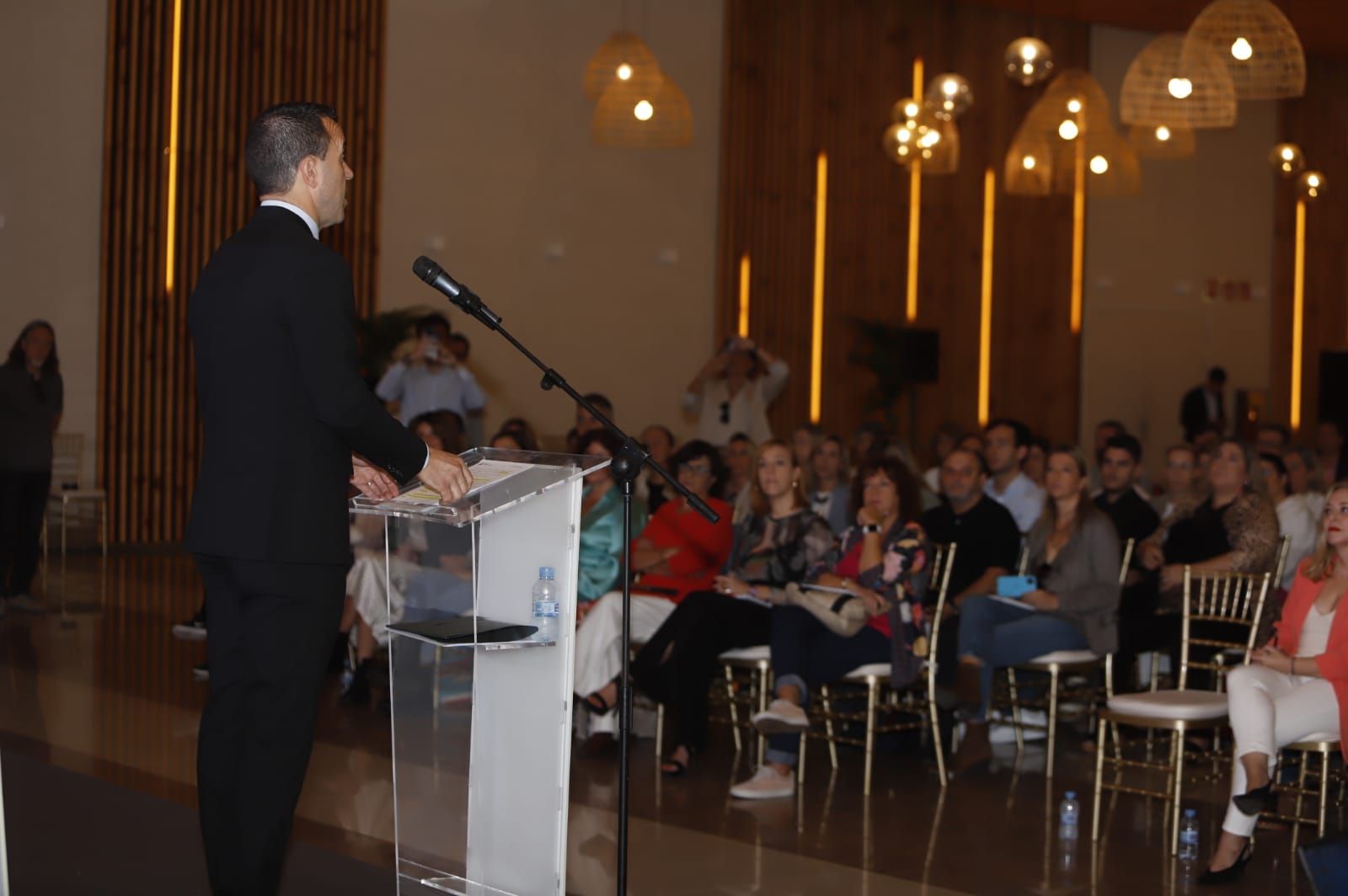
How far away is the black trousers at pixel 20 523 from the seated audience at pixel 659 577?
4.08 m

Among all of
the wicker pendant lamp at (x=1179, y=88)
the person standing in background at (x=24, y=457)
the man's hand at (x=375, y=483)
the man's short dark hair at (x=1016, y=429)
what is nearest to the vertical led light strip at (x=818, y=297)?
the man's short dark hair at (x=1016, y=429)

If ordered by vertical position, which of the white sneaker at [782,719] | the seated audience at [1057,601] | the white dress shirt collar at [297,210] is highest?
the white dress shirt collar at [297,210]

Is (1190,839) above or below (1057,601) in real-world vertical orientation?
below

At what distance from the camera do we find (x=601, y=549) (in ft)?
19.1

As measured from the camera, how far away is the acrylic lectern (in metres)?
2.97

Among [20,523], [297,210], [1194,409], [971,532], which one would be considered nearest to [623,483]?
[297,210]

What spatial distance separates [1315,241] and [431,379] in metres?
10.7

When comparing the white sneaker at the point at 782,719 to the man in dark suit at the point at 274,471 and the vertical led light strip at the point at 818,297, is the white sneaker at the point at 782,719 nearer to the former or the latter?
the man in dark suit at the point at 274,471

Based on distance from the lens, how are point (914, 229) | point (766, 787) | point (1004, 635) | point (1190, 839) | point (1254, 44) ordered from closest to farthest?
point (1190, 839)
point (766, 787)
point (1004, 635)
point (1254, 44)
point (914, 229)

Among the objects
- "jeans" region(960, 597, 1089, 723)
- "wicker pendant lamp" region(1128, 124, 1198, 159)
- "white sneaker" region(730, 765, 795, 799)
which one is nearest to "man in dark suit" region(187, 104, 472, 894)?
"white sneaker" region(730, 765, 795, 799)

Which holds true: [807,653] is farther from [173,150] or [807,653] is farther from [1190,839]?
[173,150]

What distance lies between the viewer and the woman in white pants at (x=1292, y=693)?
13.3 feet

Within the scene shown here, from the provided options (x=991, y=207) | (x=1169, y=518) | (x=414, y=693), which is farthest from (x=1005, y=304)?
(x=414, y=693)

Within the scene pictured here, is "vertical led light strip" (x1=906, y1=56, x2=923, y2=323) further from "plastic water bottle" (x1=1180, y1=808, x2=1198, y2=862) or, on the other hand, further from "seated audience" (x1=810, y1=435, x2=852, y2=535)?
"plastic water bottle" (x1=1180, y1=808, x2=1198, y2=862)
